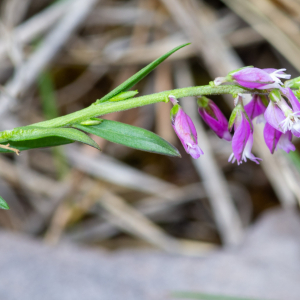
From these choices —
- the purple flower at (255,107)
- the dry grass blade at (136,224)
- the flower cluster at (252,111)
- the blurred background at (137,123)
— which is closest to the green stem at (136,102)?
the flower cluster at (252,111)

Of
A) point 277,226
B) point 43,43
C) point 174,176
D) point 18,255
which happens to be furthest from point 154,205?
point 43,43

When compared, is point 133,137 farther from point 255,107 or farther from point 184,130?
point 255,107

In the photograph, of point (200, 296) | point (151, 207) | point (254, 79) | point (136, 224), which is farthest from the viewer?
point (151, 207)

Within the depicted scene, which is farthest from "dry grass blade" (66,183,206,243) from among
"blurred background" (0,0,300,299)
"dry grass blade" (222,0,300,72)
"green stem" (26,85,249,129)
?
"green stem" (26,85,249,129)

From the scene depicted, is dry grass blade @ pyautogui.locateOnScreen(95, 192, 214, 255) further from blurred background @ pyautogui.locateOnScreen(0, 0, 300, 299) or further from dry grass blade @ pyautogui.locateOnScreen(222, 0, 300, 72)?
dry grass blade @ pyautogui.locateOnScreen(222, 0, 300, 72)

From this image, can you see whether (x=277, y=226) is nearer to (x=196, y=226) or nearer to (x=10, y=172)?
(x=196, y=226)

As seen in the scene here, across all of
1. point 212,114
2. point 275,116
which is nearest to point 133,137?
point 212,114
